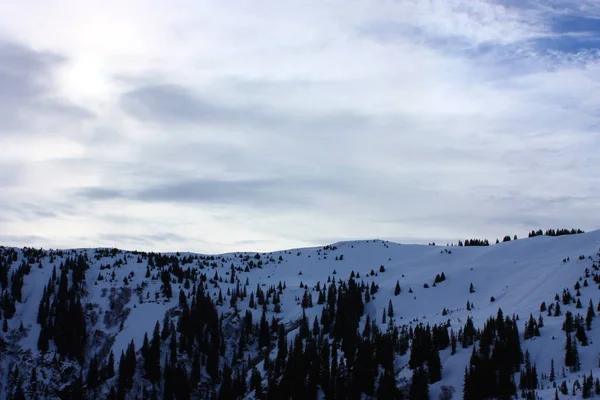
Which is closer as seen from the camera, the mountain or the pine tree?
the mountain

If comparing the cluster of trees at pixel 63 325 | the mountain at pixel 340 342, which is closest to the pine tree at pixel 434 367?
the mountain at pixel 340 342

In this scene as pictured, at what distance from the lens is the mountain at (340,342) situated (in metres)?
119

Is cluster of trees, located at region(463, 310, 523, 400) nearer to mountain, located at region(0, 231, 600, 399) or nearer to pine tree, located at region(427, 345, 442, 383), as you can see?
mountain, located at region(0, 231, 600, 399)

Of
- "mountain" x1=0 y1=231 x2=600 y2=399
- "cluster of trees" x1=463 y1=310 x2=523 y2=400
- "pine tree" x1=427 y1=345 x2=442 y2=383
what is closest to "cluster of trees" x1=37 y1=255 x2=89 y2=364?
"mountain" x1=0 y1=231 x2=600 y2=399

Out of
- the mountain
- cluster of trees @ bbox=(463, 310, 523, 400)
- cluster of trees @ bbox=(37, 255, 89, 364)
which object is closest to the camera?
cluster of trees @ bbox=(463, 310, 523, 400)

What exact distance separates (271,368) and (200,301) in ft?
154

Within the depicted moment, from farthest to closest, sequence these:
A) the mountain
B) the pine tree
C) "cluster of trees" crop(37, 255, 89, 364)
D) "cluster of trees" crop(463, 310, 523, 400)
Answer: "cluster of trees" crop(37, 255, 89, 364)
the pine tree
the mountain
"cluster of trees" crop(463, 310, 523, 400)

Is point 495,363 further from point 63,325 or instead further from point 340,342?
point 63,325

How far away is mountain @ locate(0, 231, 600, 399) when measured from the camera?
4688 inches

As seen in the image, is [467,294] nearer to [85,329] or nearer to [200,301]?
[200,301]

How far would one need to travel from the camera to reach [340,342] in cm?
15738

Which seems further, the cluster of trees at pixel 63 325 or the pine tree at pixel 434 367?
the cluster of trees at pixel 63 325

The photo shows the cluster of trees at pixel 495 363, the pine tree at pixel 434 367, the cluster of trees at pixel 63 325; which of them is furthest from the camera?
the cluster of trees at pixel 63 325

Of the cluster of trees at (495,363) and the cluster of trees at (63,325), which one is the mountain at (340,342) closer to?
the cluster of trees at (495,363)
